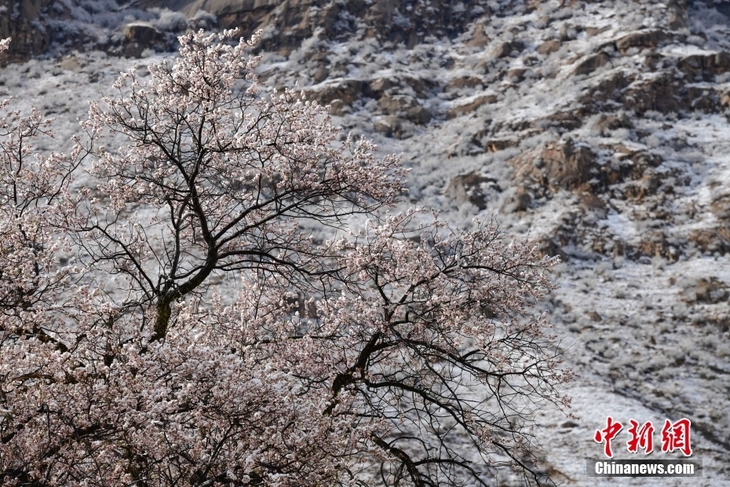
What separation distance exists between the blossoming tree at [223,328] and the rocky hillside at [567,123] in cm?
225

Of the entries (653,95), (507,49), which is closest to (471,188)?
(653,95)

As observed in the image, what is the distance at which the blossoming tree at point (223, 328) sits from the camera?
166 inches

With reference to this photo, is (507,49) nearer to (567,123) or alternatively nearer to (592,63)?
(592,63)

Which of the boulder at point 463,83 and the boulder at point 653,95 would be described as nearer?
the boulder at point 653,95

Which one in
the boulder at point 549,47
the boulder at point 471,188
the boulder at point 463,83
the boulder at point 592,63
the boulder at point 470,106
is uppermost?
the boulder at point 549,47

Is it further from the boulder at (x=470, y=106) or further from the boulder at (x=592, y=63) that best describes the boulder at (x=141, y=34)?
the boulder at (x=592, y=63)

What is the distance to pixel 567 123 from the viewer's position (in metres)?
31.6

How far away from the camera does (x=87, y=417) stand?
13.6ft

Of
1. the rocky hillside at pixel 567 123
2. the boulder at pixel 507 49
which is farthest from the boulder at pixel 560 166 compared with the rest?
the boulder at pixel 507 49

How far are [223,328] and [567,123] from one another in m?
28.3

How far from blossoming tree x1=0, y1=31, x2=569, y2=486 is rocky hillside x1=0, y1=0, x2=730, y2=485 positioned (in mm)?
2255

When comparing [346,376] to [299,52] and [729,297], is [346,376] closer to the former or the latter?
[729,297]

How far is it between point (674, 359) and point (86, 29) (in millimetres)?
47833

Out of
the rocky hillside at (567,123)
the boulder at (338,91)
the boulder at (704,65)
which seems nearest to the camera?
the rocky hillside at (567,123)
